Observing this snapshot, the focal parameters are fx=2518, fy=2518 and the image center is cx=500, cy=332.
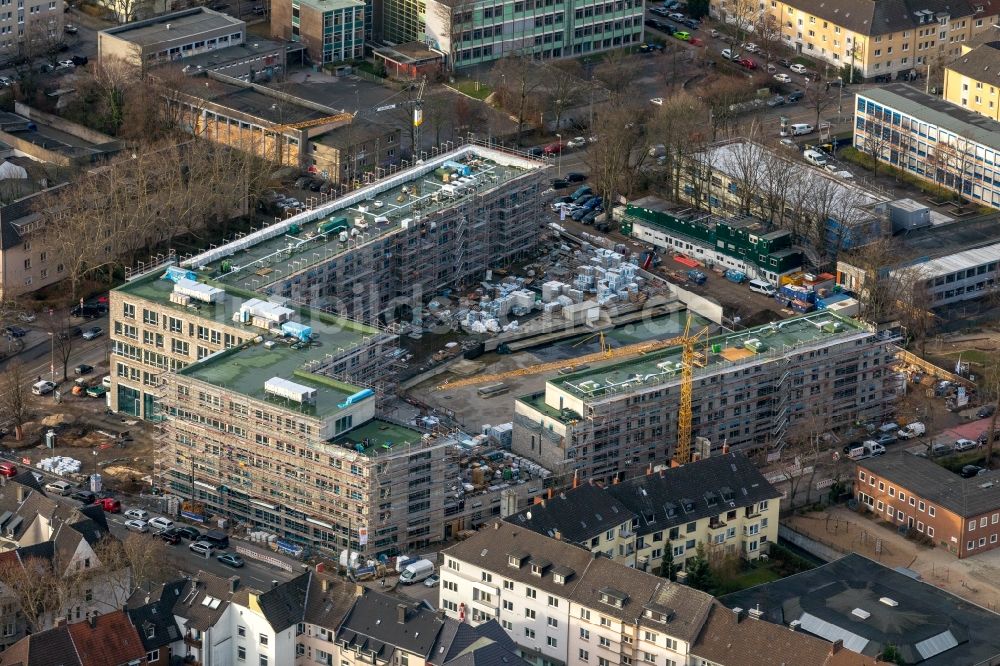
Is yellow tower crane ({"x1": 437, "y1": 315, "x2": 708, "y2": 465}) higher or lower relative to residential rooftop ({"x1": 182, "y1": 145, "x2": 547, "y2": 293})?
lower

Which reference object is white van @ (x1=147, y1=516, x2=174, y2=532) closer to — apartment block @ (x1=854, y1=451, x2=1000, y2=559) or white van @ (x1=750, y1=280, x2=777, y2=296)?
apartment block @ (x1=854, y1=451, x2=1000, y2=559)

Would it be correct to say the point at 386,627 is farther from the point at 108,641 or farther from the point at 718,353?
the point at 718,353

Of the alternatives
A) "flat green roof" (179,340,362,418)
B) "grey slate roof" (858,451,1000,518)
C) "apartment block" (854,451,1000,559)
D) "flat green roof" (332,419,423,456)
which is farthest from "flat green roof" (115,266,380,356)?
"grey slate roof" (858,451,1000,518)

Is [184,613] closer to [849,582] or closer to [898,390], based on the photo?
[849,582]

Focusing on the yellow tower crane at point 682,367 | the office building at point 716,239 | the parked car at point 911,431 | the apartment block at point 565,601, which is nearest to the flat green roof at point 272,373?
the apartment block at point 565,601

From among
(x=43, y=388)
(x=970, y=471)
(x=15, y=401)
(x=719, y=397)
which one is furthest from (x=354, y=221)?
(x=970, y=471)

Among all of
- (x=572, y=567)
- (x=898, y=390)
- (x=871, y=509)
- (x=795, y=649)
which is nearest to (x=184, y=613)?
(x=572, y=567)
